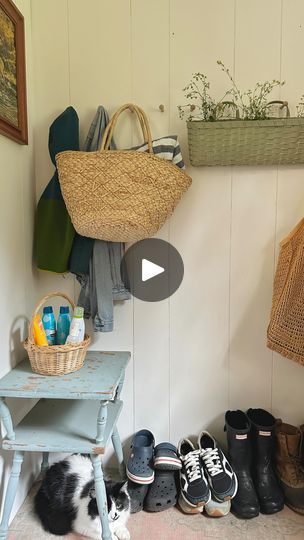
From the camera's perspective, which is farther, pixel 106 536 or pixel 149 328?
pixel 149 328

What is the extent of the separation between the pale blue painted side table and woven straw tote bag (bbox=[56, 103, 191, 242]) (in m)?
0.50

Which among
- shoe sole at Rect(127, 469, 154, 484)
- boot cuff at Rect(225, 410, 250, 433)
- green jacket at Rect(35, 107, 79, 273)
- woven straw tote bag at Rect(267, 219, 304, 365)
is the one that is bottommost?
shoe sole at Rect(127, 469, 154, 484)

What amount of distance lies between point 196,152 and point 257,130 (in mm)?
223

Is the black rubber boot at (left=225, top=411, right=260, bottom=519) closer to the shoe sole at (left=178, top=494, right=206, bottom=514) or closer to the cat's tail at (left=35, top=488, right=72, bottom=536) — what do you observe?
the shoe sole at (left=178, top=494, right=206, bottom=514)

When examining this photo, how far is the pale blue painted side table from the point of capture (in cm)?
111

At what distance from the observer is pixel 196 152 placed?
1.33 m

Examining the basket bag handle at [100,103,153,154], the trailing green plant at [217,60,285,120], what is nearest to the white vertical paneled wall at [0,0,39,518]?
the basket bag handle at [100,103,153,154]

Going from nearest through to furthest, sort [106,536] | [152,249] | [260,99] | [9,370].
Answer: [106,536]
[9,370]
[260,99]
[152,249]

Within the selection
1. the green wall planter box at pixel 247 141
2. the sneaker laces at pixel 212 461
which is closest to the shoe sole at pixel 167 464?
the sneaker laces at pixel 212 461

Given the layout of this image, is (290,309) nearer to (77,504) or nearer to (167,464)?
(167,464)

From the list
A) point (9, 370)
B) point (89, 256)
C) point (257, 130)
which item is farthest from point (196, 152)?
point (9, 370)

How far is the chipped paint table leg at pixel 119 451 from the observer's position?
143 cm

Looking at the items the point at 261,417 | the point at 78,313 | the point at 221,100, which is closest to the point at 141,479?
the point at 261,417

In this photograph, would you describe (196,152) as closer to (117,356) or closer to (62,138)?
(62,138)
